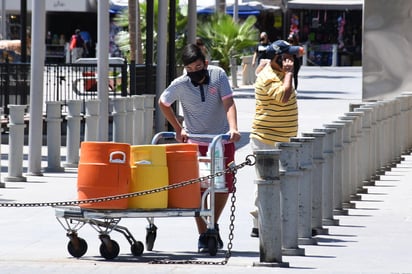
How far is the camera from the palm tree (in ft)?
155

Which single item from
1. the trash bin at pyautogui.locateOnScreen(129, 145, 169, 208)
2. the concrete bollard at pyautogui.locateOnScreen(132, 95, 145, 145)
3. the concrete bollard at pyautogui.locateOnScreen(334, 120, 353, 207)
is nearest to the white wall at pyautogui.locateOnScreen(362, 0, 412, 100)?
the concrete bollard at pyautogui.locateOnScreen(132, 95, 145, 145)

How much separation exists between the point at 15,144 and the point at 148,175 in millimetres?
7299

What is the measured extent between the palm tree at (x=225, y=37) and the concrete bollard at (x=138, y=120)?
23743 mm

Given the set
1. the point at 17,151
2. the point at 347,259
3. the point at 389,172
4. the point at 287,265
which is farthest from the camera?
the point at 389,172

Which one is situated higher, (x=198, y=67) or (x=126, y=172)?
(x=198, y=67)

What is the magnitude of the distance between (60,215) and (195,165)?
1.23m

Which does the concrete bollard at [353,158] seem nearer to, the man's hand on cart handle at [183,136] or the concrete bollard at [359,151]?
the concrete bollard at [359,151]

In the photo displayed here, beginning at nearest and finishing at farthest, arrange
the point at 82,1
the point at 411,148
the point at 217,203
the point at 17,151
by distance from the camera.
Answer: the point at 217,203 → the point at 17,151 → the point at 411,148 → the point at 82,1

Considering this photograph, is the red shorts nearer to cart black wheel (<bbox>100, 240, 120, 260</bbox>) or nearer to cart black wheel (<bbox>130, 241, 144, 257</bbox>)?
cart black wheel (<bbox>130, 241, 144, 257</bbox>)

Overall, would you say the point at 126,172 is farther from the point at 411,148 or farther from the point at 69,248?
the point at 411,148

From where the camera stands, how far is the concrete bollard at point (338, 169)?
47.1ft

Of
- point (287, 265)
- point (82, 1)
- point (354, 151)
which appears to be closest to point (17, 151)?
point (354, 151)

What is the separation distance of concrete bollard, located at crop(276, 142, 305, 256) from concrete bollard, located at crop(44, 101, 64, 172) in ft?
29.6

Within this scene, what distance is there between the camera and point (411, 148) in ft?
79.9
